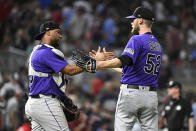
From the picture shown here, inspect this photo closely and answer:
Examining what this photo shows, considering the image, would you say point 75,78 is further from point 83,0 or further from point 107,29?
point 83,0

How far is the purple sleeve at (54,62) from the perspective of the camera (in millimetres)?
6973

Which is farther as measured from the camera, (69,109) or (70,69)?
(69,109)

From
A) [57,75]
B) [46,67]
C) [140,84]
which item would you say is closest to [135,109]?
[140,84]

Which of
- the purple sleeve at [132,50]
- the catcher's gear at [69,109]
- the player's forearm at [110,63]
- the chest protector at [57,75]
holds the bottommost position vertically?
the catcher's gear at [69,109]

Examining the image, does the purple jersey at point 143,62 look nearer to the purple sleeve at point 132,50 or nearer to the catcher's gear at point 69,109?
the purple sleeve at point 132,50

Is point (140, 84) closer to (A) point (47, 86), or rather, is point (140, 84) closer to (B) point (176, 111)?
(A) point (47, 86)

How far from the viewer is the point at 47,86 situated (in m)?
7.05

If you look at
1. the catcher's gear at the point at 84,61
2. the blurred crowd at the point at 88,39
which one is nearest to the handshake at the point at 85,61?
the catcher's gear at the point at 84,61

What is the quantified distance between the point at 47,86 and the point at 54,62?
1.12 ft

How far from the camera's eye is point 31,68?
7184 mm

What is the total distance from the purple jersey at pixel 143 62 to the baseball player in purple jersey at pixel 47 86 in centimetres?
68

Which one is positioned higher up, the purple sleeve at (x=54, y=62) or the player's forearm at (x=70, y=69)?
the purple sleeve at (x=54, y=62)

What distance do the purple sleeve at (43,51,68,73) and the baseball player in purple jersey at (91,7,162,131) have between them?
1.69 feet

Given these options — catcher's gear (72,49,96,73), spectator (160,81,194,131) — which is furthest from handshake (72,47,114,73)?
spectator (160,81,194,131)
